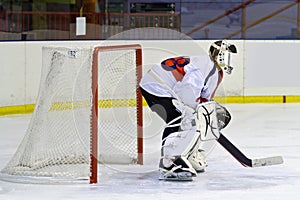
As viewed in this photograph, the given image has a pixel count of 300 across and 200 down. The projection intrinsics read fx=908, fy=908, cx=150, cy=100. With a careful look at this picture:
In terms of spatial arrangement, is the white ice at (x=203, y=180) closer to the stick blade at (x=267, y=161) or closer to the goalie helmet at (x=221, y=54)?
the stick blade at (x=267, y=161)

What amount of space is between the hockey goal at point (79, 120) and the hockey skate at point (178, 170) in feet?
1.41

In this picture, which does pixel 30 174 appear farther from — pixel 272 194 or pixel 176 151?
pixel 272 194

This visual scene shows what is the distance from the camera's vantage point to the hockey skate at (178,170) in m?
5.42

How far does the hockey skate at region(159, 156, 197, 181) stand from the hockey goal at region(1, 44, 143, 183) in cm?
43

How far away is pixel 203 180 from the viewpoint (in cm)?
553

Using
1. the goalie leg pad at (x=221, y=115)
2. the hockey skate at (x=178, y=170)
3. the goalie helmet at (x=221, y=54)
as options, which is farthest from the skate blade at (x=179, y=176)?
the goalie helmet at (x=221, y=54)

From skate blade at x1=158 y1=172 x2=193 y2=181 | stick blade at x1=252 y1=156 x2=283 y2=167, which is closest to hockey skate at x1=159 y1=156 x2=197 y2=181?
skate blade at x1=158 y1=172 x2=193 y2=181


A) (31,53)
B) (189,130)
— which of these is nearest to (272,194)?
(189,130)

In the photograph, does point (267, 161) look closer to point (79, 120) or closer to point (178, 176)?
point (178, 176)

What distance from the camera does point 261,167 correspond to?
19.8 feet

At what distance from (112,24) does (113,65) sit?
4065 millimetres

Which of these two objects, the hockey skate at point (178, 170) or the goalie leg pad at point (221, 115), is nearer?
the hockey skate at point (178, 170)

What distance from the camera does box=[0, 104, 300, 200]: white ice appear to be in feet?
16.6

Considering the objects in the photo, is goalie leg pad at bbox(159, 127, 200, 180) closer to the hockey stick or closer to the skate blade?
the skate blade
